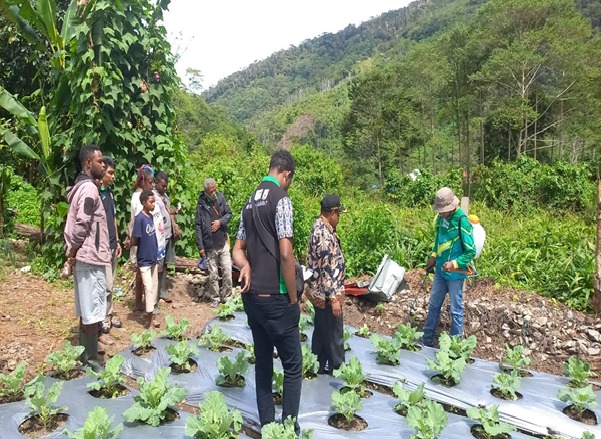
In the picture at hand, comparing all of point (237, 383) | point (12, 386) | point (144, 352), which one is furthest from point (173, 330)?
point (12, 386)

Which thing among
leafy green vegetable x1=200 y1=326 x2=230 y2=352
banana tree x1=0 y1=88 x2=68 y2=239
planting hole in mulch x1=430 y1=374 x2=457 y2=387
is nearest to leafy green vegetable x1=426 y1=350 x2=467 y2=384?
planting hole in mulch x1=430 y1=374 x2=457 y2=387

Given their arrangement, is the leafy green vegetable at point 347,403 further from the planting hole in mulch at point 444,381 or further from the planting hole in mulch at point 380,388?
the planting hole in mulch at point 444,381

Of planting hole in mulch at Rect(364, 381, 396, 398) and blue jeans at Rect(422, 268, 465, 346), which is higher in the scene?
blue jeans at Rect(422, 268, 465, 346)

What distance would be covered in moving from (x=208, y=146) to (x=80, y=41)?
23.2 m

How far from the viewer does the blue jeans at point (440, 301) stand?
504 cm

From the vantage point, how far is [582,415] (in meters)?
3.82

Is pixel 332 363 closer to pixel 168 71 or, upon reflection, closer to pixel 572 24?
pixel 168 71

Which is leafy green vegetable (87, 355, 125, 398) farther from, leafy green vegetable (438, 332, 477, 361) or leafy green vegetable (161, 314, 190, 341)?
leafy green vegetable (438, 332, 477, 361)

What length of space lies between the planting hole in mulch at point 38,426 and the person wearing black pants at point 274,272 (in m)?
1.55

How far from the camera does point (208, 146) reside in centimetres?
2956

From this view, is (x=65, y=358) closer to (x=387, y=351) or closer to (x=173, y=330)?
(x=173, y=330)

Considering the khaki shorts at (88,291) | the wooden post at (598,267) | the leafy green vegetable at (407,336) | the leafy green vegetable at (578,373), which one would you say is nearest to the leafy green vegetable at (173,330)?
the khaki shorts at (88,291)

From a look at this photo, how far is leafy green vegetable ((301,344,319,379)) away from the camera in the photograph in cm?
407

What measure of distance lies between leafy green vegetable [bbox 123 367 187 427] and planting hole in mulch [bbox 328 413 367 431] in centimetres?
113
